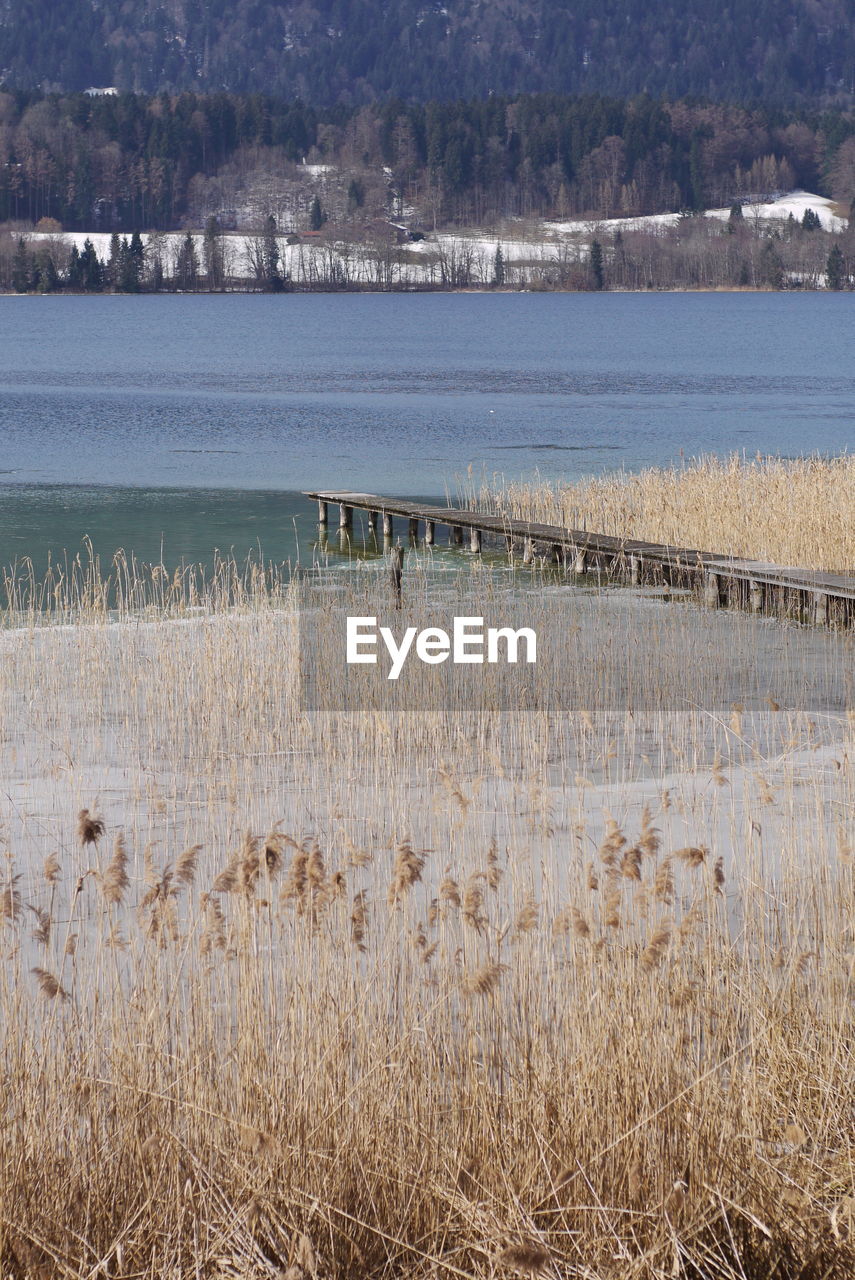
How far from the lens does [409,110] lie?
19688 centimetres


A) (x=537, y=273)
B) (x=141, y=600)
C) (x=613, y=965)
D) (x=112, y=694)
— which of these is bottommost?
(x=537, y=273)

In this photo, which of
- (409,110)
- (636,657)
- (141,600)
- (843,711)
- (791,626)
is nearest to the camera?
(843,711)

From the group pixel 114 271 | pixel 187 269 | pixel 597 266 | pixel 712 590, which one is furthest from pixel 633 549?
pixel 187 269

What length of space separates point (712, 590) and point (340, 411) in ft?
99.7

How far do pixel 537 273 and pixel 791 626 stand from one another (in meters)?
148

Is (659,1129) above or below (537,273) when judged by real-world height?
above

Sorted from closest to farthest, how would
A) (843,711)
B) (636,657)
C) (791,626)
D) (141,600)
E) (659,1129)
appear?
(659,1129) < (843,711) < (636,657) < (791,626) < (141,600)

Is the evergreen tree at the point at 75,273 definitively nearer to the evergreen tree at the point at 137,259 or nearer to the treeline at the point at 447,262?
the treeline at the point at 447,262

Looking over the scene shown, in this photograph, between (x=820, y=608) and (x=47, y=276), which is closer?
(x=820, y=608)

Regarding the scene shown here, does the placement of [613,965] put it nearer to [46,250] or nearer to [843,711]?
[843,711]

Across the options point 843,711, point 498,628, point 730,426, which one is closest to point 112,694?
point 498,628

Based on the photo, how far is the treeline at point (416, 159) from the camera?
181 metres

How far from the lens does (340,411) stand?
142 feet

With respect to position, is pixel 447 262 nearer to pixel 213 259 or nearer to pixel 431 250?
pixel 431 250
